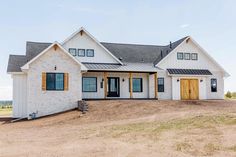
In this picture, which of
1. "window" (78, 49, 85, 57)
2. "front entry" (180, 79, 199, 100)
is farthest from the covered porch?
"front entry" (180, 79, 199, 100)

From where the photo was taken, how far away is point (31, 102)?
79.9ft

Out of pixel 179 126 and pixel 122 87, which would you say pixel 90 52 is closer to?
pixel 122 87

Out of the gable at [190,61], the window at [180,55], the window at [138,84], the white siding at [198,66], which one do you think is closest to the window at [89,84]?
the window at [138,84]

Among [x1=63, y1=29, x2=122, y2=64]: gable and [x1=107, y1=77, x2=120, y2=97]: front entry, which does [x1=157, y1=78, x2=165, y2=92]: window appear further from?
[x1=63, y1=29, x2=122, y2=64]: gable

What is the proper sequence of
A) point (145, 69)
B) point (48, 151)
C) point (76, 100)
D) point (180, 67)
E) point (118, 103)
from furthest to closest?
point (180, 67) → point (145, 69) → point (76, 100) → point (118, 103) → point (48, 151)

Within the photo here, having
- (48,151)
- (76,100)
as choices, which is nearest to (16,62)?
(76,100)

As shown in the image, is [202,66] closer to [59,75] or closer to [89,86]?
[89,86]

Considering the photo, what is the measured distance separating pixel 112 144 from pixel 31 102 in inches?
582

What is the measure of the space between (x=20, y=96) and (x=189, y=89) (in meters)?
16.3

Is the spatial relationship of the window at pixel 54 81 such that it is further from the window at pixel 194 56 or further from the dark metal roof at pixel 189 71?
the window at pixel 194 56

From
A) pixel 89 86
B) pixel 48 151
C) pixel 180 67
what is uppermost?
pixel 180 67

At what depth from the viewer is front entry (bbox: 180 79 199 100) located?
1221 inches

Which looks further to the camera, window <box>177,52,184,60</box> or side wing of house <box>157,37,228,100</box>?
window <box>177,52,184,60</box>

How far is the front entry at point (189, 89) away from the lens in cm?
3102
